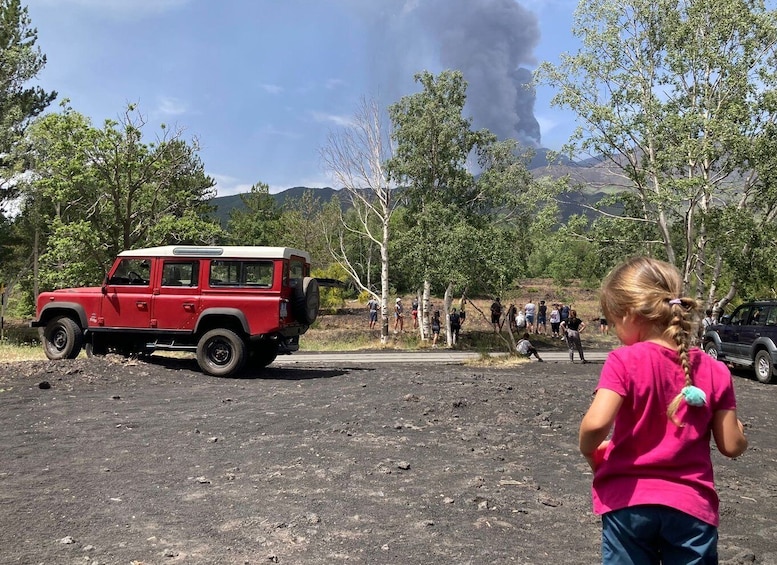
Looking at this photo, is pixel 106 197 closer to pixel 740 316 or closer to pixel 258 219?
pixel 740 316

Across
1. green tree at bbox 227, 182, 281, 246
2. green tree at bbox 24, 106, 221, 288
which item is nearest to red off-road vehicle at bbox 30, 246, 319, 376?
green tree at bbox 24, 106, 221, 288

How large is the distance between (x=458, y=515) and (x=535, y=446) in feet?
9.06

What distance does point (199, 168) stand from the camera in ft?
139

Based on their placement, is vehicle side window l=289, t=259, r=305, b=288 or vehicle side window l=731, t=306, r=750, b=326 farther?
vehicle side window l=731, t=306, r=750, b=326

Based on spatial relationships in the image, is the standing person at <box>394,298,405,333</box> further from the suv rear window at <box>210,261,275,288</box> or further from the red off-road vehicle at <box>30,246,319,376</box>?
the suv rear window at <box>210,261,275,288</box>

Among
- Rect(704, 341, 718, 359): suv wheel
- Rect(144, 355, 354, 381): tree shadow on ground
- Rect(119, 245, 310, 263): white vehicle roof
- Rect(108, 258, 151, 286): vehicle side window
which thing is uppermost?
Rect(119, 245, 310, 263): white vehicle roof

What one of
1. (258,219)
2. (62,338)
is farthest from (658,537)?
(258,219)

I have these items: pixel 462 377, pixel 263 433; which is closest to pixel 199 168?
pixel 462 377

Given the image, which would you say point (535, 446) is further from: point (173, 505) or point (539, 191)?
point (539, 191)

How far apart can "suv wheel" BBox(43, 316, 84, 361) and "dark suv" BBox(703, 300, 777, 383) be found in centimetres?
1661

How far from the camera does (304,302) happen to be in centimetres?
→ 1293

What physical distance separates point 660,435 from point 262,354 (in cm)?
1265

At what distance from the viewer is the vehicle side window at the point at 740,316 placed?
16625mm

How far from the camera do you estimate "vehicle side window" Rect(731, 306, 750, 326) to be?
16625 mm
